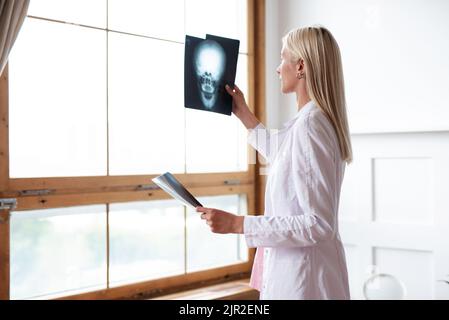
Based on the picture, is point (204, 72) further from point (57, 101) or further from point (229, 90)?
point (57, 101)

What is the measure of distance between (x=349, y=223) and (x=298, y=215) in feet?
6.69

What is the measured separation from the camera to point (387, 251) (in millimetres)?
3436

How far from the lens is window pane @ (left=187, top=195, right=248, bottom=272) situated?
3.42 metres

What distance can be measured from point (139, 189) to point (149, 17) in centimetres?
93

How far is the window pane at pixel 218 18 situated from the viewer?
135 inches

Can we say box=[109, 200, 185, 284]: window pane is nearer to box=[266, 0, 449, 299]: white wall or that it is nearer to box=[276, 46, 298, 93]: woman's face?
Answer: box=[266, 0, 449, 299]: white wall

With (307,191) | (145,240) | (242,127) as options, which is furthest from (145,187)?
(307,191)

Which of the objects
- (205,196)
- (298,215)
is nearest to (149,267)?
(205,196)

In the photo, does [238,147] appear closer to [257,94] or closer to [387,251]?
[257,94]

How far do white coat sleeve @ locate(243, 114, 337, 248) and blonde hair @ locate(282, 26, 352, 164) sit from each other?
45 millimetres

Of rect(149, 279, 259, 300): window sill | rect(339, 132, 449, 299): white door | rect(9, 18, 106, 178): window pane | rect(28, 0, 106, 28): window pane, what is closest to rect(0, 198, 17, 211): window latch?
rect(9, 18, 106, 178): window pane

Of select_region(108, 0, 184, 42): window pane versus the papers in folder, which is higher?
select_region(108, 0, 184, 42): window pane

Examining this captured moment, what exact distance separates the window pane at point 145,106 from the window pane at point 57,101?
79mm

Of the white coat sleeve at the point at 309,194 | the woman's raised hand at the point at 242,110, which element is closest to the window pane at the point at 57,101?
the woman's raised hand at the point at 242,110
